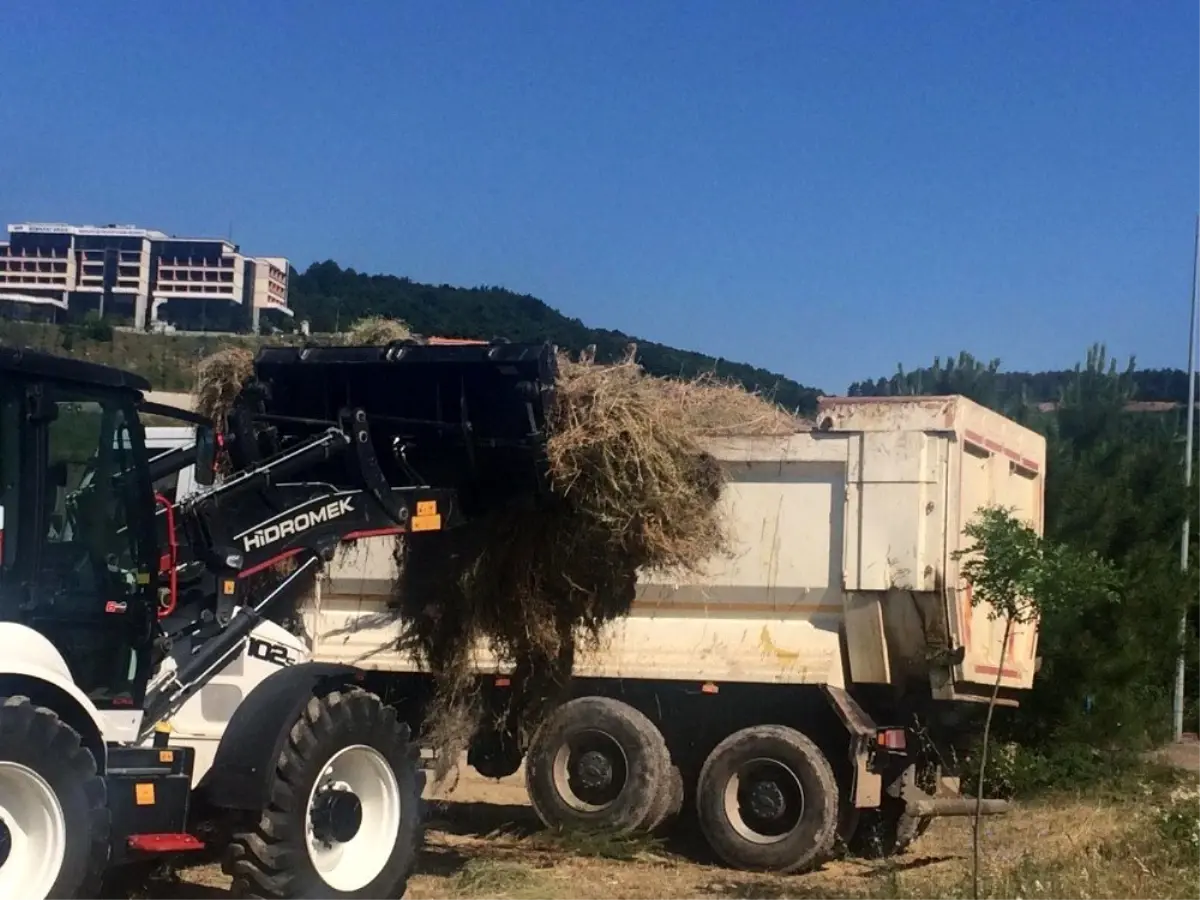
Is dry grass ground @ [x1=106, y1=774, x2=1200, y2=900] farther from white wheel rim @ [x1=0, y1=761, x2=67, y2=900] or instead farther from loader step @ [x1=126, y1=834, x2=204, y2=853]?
white wheel rim @ [x1=0, y1=761, x2=67, y2=900]

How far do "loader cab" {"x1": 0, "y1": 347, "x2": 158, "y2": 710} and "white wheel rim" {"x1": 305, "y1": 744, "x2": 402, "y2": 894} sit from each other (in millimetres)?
1071

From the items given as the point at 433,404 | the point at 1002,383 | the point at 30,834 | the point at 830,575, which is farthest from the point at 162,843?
the point at 1002,383

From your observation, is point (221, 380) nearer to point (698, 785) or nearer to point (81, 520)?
point (81, 520)

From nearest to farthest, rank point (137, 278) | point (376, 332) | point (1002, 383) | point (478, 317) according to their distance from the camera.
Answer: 1. point (376, 332)
2. point (1002, 383)
3. point (478, 317)
4. point (137, 278)

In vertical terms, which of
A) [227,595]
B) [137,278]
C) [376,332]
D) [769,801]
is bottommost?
[769,801]

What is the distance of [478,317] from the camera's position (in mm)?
25797

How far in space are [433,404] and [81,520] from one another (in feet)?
6.95

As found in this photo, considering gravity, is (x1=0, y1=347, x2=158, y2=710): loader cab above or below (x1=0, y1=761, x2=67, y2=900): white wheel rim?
above

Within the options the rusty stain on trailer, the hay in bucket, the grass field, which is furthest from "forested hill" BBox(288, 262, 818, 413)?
the grass field

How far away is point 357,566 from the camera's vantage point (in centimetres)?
1009

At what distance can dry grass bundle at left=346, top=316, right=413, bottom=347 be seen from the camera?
854 centimetres

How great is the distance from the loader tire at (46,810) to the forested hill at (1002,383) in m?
12.4

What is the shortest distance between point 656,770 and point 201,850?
3930 millimetres

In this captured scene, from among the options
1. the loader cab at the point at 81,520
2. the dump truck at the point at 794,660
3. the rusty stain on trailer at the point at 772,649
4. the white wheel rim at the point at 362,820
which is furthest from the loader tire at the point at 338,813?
the rusty stain on trailer at the point at 772,649
